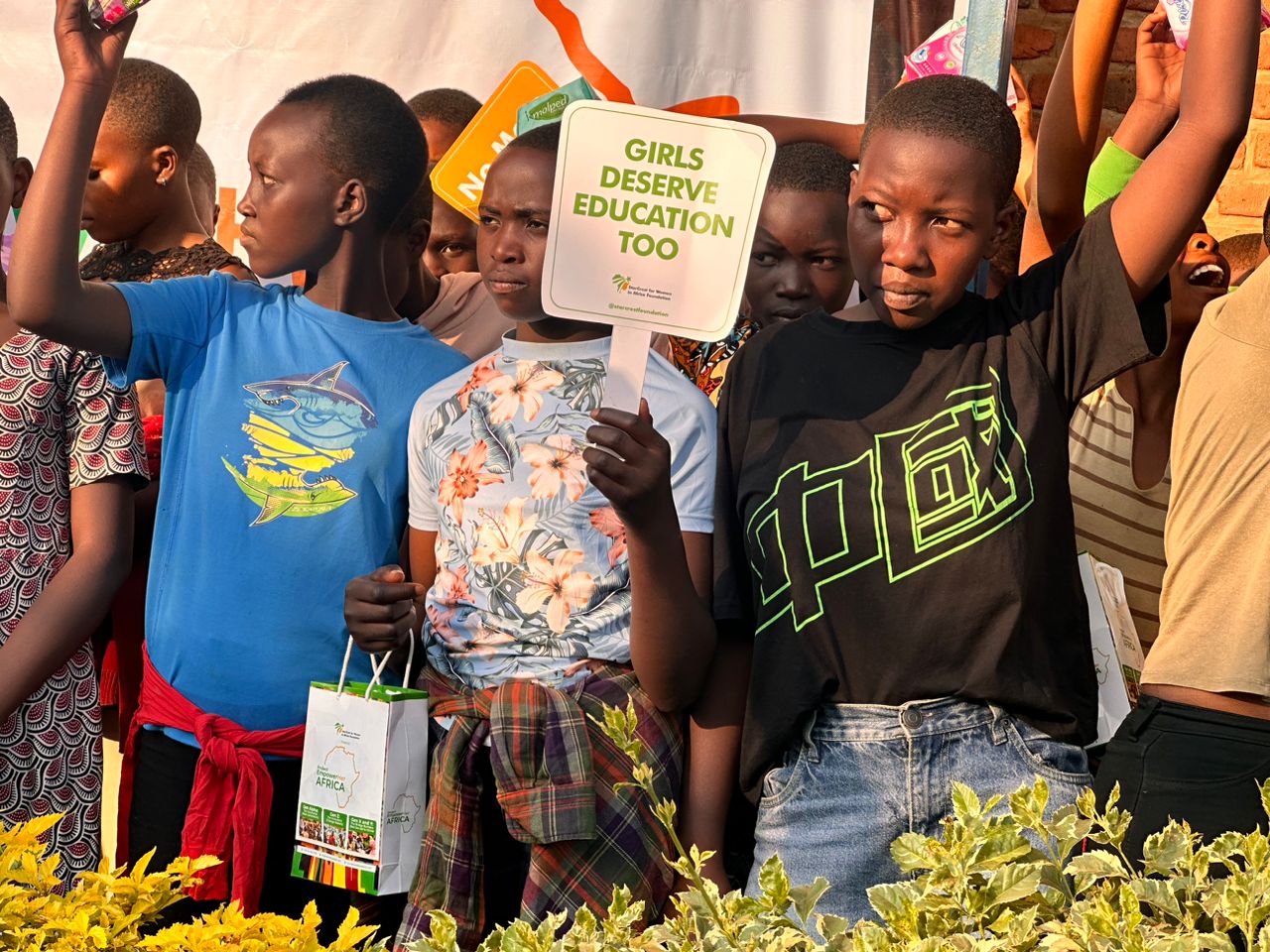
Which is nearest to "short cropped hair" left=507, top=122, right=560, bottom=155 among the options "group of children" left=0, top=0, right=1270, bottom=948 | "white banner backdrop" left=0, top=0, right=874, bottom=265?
"group of children" left=0, top=0, right=1270, bottom=948

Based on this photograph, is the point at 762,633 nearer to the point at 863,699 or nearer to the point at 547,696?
the point at 863,699

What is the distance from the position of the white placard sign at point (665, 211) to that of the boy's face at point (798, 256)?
0.82m

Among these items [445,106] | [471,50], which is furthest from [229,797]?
[471,50]

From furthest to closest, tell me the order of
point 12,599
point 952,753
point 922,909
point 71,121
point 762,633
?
point 12,599, point 71,121, point 762,633, point 952,753, point 922,909

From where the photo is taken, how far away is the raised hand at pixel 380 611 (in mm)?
2223

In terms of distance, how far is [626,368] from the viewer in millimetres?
1941

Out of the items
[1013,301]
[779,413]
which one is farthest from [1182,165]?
[779,413]

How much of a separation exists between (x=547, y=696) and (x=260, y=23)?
8.35 feet

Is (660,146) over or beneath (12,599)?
over

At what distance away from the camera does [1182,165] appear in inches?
76.2

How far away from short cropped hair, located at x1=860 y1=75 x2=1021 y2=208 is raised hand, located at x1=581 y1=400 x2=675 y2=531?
0.58m

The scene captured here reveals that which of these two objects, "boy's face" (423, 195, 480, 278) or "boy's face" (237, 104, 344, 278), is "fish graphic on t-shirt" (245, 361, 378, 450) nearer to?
"boy's face" (237, 104, 344, 278)

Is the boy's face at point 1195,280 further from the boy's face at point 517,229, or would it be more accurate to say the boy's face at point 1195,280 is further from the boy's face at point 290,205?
the boy's face at point 290,205

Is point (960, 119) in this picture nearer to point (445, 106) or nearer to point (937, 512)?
point (937, 512)
